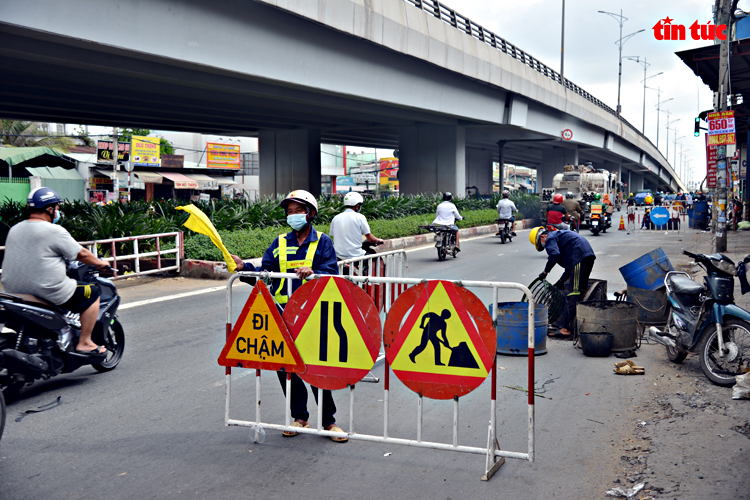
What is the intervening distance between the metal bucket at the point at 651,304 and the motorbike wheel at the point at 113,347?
608 cm

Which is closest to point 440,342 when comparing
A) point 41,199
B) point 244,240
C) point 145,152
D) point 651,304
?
point 41,199

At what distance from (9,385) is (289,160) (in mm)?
33190

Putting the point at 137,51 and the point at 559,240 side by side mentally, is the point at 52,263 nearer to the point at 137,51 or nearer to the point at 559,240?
the point at 559,240

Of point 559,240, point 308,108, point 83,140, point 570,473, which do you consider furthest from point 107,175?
point 570,473

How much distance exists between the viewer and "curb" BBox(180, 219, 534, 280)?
1327 centimetres

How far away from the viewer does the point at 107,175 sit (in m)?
47.2

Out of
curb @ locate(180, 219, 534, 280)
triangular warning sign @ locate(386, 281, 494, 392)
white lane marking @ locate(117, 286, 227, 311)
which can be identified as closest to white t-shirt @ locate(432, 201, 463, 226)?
curb @ locate(180, 219, 534, 280)

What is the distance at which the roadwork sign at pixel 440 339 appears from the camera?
412 cm

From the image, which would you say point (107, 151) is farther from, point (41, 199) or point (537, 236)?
point (41, 199)

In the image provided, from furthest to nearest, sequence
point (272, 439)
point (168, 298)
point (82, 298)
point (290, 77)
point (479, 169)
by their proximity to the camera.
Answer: point (479, 169) → point (290, 77) → point (168, 298) → point (82, 298) → point (272, 439)

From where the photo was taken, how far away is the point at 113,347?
651 centimetres

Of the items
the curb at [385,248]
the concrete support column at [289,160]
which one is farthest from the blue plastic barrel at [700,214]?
the concrete support column at [289,160]

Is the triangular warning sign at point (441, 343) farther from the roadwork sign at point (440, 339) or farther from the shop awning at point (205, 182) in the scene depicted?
the shop awning at point (205, 182)

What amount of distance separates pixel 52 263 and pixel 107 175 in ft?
148
